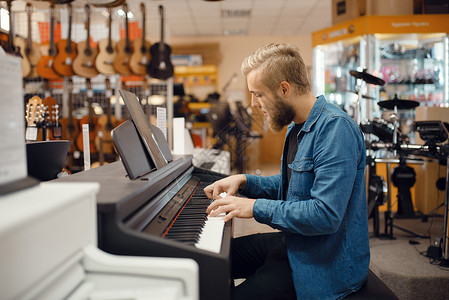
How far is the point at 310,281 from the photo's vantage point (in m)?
1.31

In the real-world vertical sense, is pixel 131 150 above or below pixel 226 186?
above

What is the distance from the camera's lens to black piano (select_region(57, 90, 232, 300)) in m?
0.95

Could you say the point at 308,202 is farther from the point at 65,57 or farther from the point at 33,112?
the point at 65,57

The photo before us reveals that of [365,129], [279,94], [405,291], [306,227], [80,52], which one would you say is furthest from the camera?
[80,52]

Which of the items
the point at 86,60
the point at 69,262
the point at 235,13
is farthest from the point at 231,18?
the point at 69,262

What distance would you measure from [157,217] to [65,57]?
4.28 meters

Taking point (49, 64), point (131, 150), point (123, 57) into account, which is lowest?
point (131, 150)

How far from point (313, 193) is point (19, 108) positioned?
0.89 m

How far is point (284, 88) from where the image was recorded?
1448mm

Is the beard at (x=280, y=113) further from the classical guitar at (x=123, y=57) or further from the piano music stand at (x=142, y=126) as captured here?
the classical guitar at (x=123, y=57)

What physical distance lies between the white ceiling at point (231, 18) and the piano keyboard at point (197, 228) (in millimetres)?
5161

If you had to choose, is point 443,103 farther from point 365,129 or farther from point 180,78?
point 180,78

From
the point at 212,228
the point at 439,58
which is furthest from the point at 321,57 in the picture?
the point at 212,228

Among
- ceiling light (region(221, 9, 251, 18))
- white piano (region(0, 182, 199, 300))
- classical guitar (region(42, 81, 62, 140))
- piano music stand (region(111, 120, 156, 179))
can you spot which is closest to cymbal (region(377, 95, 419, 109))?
piano music stand (region(111, 120, 156, 179))
